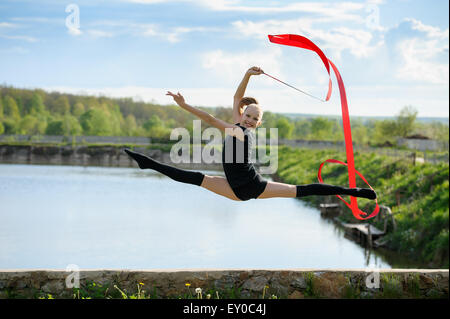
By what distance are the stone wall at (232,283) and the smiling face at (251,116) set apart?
5648mm

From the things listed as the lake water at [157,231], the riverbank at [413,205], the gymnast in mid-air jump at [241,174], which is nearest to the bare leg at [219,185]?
the gymnast in mid-air jump at [241,174]

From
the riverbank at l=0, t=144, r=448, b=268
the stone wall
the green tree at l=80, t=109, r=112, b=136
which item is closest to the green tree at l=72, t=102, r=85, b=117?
the green tree at l=80, t=109, r=112, b=136

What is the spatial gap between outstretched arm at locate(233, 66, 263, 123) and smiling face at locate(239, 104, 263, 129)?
0.15m

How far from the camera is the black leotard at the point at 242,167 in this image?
462cm

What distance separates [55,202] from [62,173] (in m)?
17.7

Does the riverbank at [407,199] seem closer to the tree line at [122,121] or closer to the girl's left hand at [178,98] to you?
the tree line at [122,121]

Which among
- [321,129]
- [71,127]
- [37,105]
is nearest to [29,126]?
[71,127]

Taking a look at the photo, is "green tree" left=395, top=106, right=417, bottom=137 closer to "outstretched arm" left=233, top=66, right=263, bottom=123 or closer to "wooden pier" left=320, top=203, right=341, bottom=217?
"wooden pier" left=320, top=203, right=341, bottom=217

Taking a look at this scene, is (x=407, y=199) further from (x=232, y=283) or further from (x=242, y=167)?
(x=242, y=167)

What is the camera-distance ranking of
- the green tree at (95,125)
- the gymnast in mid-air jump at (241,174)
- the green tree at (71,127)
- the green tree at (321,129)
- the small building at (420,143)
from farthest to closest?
the green tree at (321,129), the green tree at (95,125), the green tree at (71,127), the small building at (420,143), the gymnast in mid-air jump at (241,174)

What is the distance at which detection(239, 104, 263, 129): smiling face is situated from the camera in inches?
187

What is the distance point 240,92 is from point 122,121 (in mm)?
94538

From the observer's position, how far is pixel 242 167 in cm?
466
